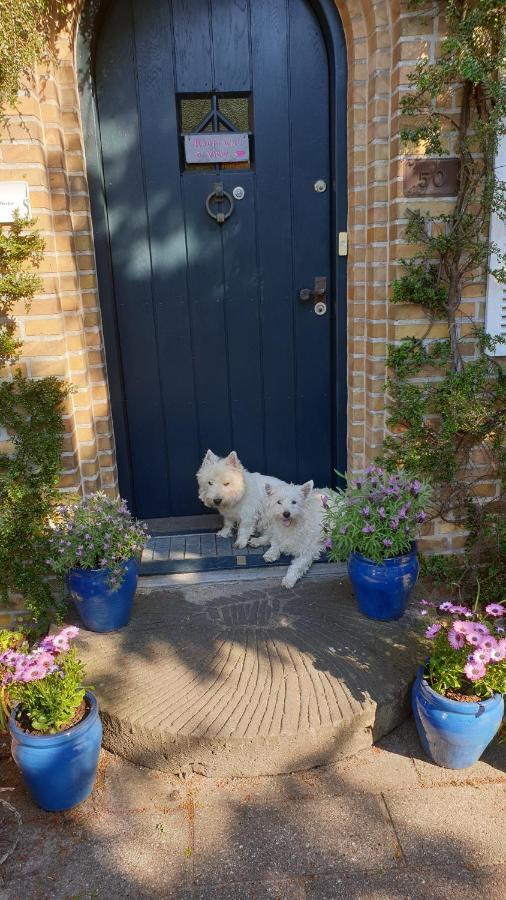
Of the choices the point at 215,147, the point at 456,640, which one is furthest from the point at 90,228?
the point at 456,640

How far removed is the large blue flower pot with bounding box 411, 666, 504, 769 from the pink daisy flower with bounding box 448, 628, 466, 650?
0.21 meters

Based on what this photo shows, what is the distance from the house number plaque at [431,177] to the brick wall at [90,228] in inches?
1.9

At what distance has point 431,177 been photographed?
122 inches

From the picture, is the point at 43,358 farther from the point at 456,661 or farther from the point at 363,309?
the point at 456,661

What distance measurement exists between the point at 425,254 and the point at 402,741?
2.26m

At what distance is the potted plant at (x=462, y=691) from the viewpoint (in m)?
2.34

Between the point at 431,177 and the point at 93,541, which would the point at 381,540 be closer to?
the point at 93,541

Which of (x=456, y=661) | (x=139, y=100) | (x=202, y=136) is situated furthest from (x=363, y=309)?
(x=456, y=661)

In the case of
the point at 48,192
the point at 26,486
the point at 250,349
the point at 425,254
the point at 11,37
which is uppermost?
the point at 11,37

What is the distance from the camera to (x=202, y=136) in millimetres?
3506

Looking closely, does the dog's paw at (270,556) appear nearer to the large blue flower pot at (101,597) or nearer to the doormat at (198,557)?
the doormat at (198,557)

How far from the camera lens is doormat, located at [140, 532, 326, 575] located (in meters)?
3.55

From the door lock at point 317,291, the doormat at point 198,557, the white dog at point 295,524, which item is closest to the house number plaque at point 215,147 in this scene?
the door lock at point 317,291

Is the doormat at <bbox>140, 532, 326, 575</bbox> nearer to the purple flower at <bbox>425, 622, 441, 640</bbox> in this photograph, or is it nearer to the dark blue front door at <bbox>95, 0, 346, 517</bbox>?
the dark blue front door at <bbox>95, 0, 346, 517</bbox>
